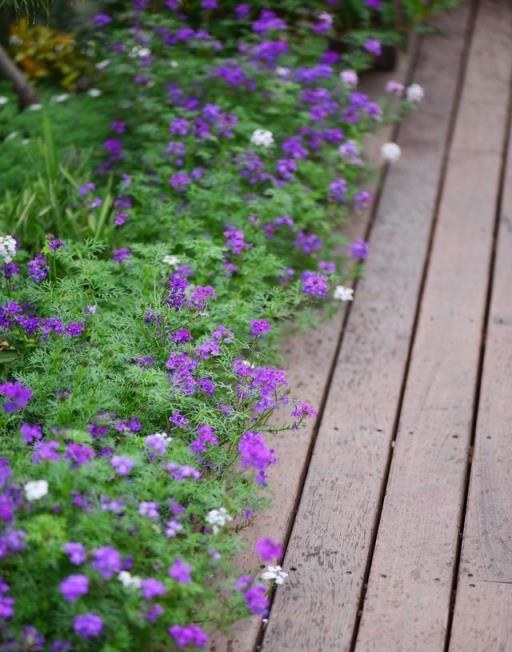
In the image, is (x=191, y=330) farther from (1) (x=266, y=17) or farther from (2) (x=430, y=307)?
(1) (x=266, y=17)

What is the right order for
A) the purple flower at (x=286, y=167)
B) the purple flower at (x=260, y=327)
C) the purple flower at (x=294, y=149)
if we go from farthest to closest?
the purple flower at (x=294, y=149) < the purple flower at (x=286, y=167) < the purple flower at (x=260, y=327)

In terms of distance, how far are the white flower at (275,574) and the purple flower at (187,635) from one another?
24 centimetres

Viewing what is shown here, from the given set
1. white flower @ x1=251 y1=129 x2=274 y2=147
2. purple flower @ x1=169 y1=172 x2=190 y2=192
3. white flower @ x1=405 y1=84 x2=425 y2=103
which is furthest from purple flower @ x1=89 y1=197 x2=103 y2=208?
white flower @ x1=405 y1=84 x2=425 y2=103

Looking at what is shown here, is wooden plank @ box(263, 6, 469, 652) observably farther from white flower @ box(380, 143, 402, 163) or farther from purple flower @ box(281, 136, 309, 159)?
purple flower @ box(281, 136, 309, 159)

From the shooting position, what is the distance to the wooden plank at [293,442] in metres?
2.08

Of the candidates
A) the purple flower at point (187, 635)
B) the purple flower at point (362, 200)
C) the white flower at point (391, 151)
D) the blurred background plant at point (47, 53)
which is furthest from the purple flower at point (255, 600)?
the blurred background plant at point (47, 53)

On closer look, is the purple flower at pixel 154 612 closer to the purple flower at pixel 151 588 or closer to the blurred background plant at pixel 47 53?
the purple flower at pixel 151 588

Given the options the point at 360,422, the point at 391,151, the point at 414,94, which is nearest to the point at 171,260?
the point at 360,422

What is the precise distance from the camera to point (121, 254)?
8.71ft

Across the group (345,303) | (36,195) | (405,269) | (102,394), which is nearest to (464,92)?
(405,269)

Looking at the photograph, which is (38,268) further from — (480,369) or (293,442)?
(480,369)

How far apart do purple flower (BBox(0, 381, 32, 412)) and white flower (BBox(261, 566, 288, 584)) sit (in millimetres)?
619

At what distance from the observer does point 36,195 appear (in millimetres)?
2988

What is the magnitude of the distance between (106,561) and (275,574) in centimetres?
45
